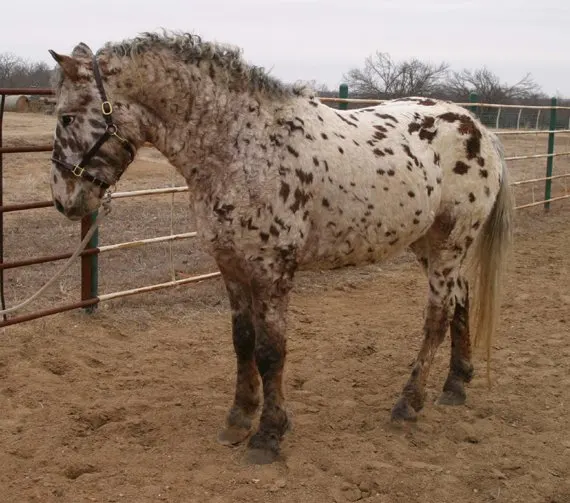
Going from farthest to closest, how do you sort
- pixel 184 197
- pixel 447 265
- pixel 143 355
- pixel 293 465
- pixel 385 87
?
pixel 385 87 < pixel 184 197 < pixel 143 355 < pixel 447 265 < pixel 293 465

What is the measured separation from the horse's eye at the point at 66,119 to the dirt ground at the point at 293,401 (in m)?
1.43

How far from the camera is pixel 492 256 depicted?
400cm

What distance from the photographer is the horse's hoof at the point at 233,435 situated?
3.28 metres

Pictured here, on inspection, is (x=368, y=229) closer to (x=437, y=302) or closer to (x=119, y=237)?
(x=437, y=302)

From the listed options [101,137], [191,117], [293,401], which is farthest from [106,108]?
[293,401]

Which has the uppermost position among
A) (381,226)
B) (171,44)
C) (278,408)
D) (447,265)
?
(171,44)

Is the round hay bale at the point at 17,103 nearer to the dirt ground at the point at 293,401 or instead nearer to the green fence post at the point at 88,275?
the dirt ground at the point at 293,401

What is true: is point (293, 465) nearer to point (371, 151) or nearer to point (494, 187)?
point (371, 151)

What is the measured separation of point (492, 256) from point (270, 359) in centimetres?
160

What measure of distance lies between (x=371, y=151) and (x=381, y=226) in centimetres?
36

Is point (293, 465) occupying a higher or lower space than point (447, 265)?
lower

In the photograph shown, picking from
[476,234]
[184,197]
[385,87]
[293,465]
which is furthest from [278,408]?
[385,87]

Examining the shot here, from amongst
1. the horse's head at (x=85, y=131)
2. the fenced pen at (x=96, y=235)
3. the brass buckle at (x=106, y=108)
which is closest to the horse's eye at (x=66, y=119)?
the horse's head at (x=85, y=131)

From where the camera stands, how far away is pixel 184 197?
35.2 feet
